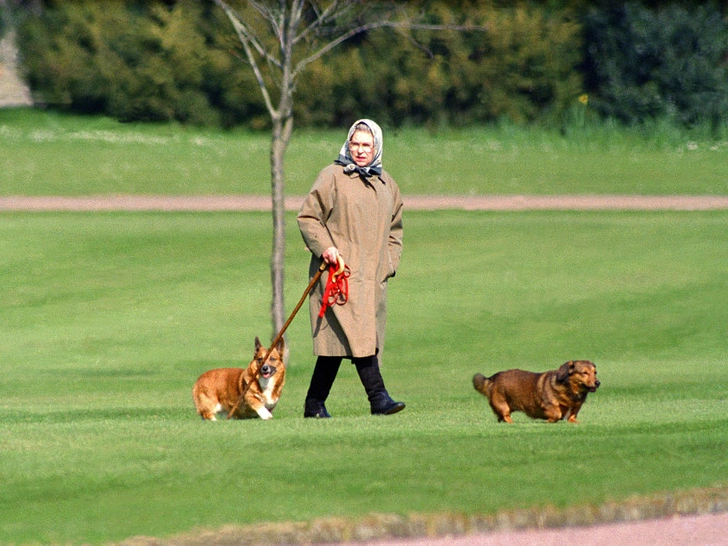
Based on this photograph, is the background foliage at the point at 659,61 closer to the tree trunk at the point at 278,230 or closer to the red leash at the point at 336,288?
the tree trunk at the point at 278,230

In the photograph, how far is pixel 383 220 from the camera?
8.86 meters

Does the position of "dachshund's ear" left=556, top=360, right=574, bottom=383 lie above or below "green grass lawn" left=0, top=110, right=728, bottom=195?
above

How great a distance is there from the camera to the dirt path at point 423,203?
27.3 metres

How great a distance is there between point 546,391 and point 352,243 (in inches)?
67.6

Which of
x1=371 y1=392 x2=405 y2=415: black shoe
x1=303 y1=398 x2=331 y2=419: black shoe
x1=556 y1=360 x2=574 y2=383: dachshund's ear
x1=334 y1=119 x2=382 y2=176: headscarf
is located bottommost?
x1=303 y1=398 x2=331 y2=419: black shoe

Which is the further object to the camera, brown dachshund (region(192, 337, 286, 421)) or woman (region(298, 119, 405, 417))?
brown dachshund (region(192, 337, 286, 421))

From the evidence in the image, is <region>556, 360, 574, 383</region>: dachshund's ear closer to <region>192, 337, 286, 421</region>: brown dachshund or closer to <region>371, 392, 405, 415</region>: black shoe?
<region>371, 392, 405, 415</region>: black shoe

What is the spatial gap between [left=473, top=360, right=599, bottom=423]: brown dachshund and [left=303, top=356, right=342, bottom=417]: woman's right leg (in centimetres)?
118

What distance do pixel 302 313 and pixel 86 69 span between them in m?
21.9

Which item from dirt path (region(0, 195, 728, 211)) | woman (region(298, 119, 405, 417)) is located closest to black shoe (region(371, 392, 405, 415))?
woman (region(298, 119, 405, 417))

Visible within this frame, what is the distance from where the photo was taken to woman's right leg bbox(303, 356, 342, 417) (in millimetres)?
9273

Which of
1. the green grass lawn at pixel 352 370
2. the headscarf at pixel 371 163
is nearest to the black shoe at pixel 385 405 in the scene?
the green grass lawn at pixel 352 370

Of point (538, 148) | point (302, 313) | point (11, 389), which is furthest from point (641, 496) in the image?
point (538, 148)

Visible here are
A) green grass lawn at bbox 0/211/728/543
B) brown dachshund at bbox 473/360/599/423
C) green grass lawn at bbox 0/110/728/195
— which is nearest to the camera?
green grass lawn at bbox 0/211/728/543
